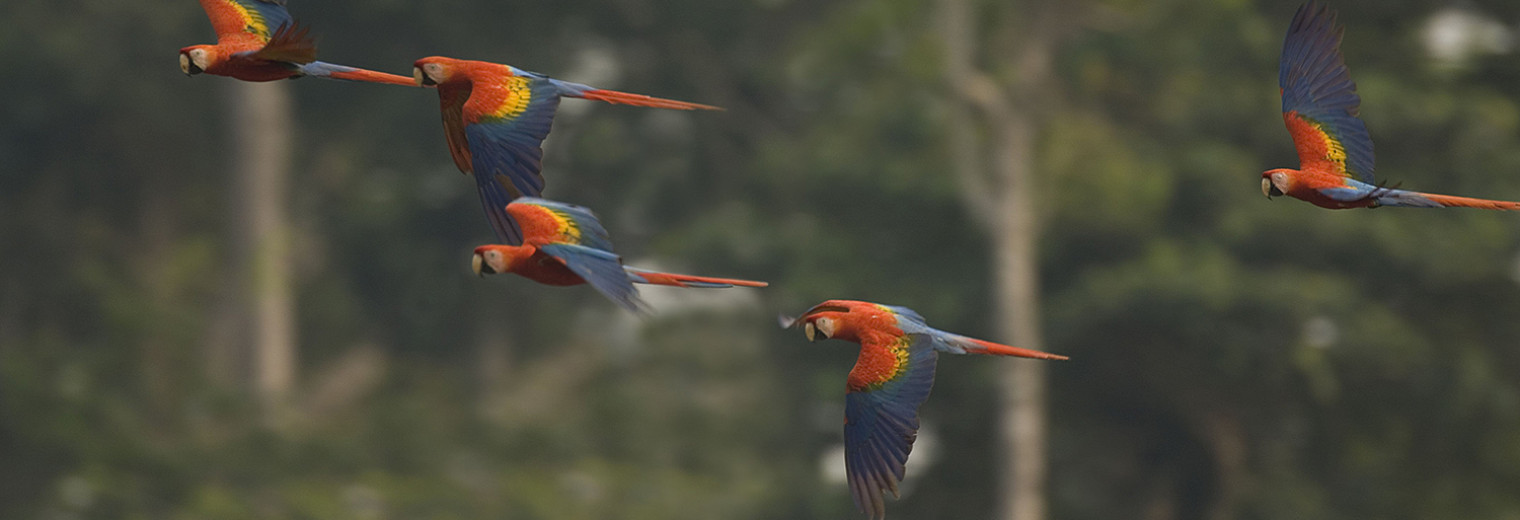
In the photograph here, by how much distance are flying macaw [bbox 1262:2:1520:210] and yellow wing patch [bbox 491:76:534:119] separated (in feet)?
4.56

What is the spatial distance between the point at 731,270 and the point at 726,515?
A: 81.3 inches

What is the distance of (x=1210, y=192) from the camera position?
13.1m

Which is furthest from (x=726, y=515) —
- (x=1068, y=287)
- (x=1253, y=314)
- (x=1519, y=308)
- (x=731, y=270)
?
(x=1519, y=308)

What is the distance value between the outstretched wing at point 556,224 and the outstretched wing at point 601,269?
8 cm

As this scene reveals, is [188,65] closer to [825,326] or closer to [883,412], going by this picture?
[825,326]

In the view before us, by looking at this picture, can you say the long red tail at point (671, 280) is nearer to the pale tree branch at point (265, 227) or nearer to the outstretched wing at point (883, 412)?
the outstretched wing at point (883, 412)

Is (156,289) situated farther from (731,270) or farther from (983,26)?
(983,26)

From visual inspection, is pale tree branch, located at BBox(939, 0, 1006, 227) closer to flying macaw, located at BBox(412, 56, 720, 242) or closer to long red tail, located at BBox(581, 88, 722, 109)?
flying macaw, located at BBox(412, 56, 720, 242)

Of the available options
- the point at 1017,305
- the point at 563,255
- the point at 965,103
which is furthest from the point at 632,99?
the point at 965,103

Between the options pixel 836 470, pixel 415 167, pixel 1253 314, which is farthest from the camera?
pixel 415 167

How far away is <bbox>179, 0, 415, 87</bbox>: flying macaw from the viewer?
3.37 metres

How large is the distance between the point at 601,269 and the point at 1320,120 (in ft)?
5.00

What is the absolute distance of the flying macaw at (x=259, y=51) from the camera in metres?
3.37

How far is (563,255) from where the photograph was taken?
3.25 meters
